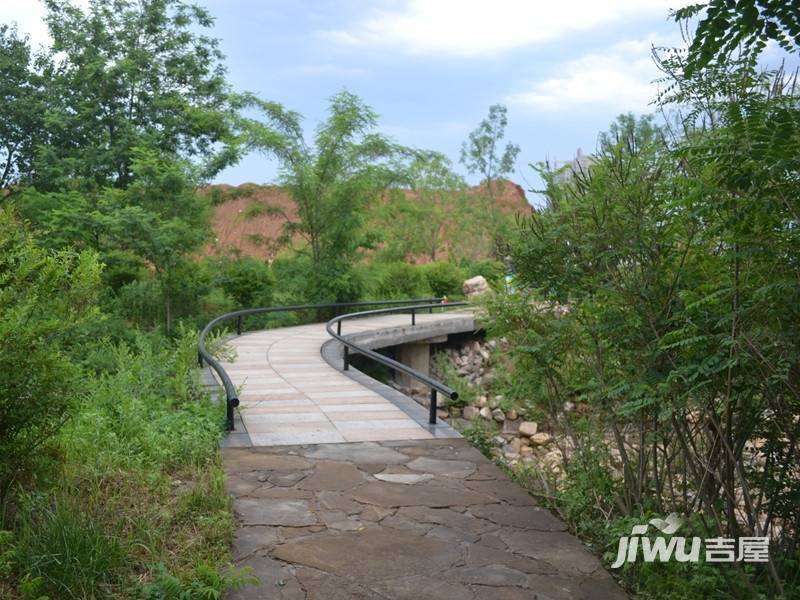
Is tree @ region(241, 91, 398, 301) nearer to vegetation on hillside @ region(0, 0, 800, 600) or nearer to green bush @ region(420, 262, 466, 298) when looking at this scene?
green bush @ region(420, 262, 466, 298)

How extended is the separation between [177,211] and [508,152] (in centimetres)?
2685

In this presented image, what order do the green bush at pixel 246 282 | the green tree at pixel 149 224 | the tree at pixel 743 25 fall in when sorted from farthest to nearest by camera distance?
the green bush at pixel 246 282, the green tree at pixel 149 224, the tree at pixel 743 25

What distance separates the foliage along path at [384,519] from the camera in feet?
13.3

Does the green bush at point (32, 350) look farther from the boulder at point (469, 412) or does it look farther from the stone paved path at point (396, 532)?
the boulder at point (469, 412)

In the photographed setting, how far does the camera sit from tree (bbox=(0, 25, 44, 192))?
25.0 m

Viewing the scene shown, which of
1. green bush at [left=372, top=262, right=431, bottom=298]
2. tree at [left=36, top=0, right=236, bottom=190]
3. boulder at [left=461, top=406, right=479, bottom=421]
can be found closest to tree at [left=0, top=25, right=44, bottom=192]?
tree at [left=36, top=0, right=236, bottom=190]

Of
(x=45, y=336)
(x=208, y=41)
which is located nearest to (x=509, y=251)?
(x=45, y=336)

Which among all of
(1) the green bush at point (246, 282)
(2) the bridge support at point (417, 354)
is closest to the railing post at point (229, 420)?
(2) the bridge support at point (417, 354)

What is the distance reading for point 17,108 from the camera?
24922mm

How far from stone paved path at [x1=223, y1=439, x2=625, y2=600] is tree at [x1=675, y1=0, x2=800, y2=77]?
8.93ft

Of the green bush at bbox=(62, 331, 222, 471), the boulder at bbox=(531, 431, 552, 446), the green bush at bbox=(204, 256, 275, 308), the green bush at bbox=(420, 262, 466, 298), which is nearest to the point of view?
the green bush at bbox=(62, 331, 222, 471)

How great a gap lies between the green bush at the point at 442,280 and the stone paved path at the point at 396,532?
2297cm

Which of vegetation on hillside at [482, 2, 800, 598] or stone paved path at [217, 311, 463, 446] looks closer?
vegetation on hillside at [482, 2, 800, 598]

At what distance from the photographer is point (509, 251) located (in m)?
5.27
